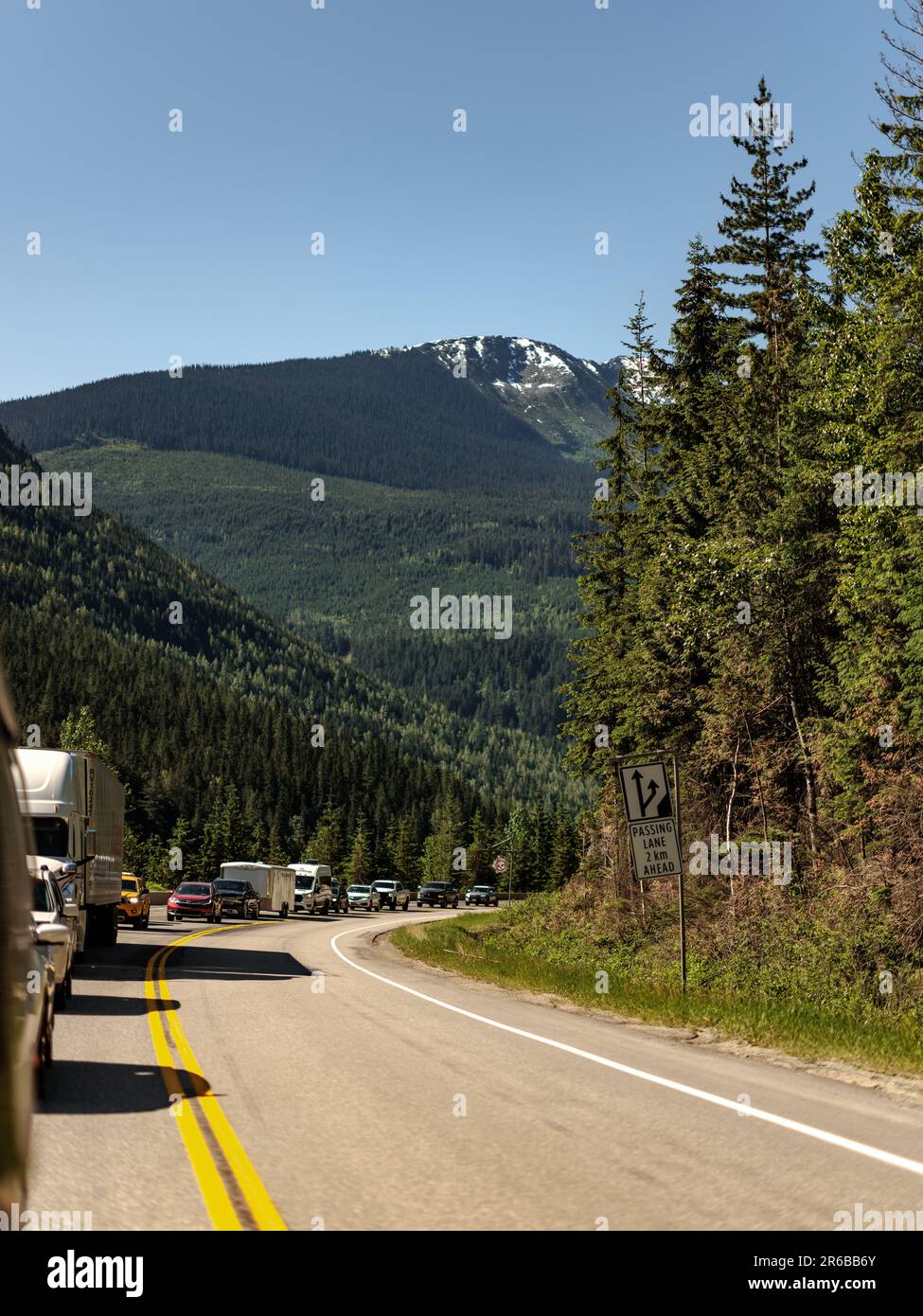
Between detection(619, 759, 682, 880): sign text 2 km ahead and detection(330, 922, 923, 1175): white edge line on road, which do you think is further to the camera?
detection(619, 759, 682, 880): sign text 2 km ahead

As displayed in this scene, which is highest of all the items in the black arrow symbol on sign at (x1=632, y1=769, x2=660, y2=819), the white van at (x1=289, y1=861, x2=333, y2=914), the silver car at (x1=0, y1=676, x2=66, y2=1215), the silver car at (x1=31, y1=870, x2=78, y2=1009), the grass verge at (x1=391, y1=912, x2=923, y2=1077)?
the silver car at (x1=0, y1=676, x2=66, y2=1215)

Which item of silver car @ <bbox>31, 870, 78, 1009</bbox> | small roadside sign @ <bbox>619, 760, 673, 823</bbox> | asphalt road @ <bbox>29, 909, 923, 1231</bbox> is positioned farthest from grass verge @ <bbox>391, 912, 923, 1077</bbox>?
silver car @ <bbox>31, 870, 78, 1009</bbox>

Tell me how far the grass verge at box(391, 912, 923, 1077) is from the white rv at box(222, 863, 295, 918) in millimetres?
41797

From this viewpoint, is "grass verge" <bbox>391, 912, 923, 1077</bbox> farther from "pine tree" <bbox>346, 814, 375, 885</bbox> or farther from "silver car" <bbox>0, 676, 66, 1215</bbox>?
"pine tree" <bbox>346, 814, 375, 885</bbox>

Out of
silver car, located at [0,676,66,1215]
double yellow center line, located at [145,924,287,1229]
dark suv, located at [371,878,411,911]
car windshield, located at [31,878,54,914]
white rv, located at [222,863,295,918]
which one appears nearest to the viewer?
silver car, located at [0,676,66,1215]

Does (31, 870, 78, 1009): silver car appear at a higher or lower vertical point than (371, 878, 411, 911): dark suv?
higher

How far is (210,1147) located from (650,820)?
12840 millimetres

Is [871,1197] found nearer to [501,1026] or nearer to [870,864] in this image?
[501,1026]

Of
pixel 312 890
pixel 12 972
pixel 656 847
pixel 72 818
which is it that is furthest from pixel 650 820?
pixel 312 890

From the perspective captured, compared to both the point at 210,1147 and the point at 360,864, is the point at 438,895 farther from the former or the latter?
the point at 210,1147

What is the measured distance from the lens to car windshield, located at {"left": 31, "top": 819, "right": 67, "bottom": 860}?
23.0m

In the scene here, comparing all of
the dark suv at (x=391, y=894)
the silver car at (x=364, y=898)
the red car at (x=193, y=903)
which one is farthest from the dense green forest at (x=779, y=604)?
the dark suv at (x=391, y=894)

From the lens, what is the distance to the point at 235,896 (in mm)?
57438

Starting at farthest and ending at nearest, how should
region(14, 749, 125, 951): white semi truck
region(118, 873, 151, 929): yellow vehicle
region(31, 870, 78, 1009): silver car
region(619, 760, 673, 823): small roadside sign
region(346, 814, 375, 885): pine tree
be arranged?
region(346, 814, 375, 885): pine tree → region(118, 873, 151, 929): yellow vehicle → region(14, 749, 125, 951): white semi truck → region(619, 760, 673, 823): small roadside sign → region(31, 870, 78, 1009): silver car
